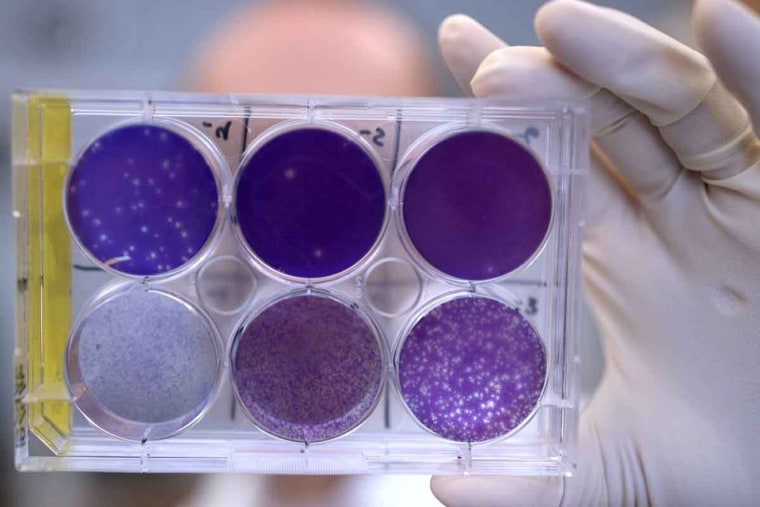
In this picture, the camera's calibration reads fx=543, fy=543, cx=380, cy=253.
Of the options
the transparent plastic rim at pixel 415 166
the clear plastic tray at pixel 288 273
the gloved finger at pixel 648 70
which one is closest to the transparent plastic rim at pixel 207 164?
the clear plastic tray at pixel 288 273

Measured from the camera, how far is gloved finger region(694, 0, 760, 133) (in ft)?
2.45

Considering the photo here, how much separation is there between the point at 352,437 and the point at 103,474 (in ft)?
2.59

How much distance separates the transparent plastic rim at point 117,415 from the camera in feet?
2.66

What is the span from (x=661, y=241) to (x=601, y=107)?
0.88 feet

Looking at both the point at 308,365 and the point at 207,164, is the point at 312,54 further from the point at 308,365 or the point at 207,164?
the point at 308,365

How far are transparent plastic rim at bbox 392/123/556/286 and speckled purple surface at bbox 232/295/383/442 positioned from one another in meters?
0.13

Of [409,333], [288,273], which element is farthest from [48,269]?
[409,333]

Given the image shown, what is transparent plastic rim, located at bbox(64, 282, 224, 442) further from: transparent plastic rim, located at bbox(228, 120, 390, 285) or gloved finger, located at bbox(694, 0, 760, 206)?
gloved finger, located at bbox(694, 0, 760, 206)

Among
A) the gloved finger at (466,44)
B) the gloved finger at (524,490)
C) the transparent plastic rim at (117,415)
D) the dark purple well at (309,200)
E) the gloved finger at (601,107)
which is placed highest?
the gloved finger at (466,44)

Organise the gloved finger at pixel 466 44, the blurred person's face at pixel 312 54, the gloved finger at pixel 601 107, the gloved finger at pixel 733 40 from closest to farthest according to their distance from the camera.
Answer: the gloved finger at pixel 733 40, the gloved finger at pixel 601 107, the gloved finger at pixel 466 44, the blurred person's face at pixel 312 54

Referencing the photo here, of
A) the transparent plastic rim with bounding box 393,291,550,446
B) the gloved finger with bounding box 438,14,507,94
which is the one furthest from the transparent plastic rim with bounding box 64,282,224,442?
the gloved finger with bounding box 438,14,507,94

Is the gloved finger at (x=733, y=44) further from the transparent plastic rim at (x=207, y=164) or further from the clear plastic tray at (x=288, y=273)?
the transparent plastic rim at (x=207, y=164)

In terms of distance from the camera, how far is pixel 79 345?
81cm

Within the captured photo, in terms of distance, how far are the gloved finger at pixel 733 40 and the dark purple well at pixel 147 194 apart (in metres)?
0.73
